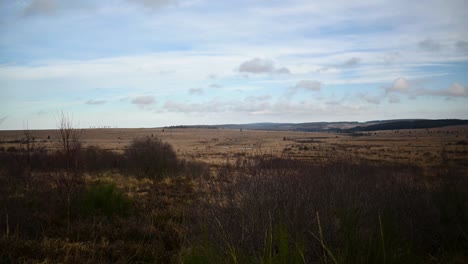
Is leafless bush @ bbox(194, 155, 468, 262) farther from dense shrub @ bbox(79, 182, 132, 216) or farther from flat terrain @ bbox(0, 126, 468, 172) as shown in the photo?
dense shrub @ bbox(79, 182, 132, 216)

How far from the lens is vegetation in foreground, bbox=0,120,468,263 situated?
151 inches

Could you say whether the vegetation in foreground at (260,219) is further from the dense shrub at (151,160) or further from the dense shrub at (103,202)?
the dense shrub at (151,160)

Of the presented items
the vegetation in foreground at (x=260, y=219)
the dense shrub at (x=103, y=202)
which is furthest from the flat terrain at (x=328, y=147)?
the dense shrub at (x=103, y=202)

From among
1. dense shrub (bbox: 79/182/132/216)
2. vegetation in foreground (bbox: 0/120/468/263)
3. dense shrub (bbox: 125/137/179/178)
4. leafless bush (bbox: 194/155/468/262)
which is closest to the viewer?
vegetation in foreground (bbox: 0/120/468/263)

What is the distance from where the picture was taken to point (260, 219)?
453 centimetres

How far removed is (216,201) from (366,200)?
264 centimetres

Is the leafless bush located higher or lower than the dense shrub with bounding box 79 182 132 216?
higher

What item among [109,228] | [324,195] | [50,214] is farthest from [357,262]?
[50,214]

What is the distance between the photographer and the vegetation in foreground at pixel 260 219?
12.5 ft

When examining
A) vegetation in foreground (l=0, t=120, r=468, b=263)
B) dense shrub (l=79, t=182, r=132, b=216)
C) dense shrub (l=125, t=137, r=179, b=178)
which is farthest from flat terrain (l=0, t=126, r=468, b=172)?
dense shrub (l=125, t=137, r=179, b=178)

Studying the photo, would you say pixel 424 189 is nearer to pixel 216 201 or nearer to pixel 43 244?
pixel 216 201

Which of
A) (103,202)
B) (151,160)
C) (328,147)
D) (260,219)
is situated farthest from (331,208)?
(328,147)

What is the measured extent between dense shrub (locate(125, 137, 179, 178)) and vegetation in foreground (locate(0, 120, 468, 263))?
10594mm

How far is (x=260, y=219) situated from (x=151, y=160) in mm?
20125
